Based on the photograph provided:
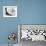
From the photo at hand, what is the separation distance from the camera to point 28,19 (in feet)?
12.2

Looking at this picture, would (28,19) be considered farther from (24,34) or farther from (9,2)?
(9,2)

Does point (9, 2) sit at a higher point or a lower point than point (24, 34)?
higher

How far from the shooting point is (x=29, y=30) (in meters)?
3.63

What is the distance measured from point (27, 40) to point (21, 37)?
188 mm

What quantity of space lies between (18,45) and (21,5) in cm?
114

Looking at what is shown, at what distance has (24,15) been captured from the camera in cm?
372

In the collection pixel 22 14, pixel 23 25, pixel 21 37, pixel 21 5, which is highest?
pixel 21 5

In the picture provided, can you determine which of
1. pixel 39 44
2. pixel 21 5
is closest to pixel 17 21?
pixel 21 5

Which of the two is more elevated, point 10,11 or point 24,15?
point 10,11

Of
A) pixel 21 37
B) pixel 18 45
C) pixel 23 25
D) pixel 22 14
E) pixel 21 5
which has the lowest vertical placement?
pixel 18 45

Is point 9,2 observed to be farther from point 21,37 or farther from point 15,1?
point 21,37

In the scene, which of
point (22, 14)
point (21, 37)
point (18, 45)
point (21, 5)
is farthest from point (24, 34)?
point (21, 5)

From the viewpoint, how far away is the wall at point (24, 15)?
3.70 meters

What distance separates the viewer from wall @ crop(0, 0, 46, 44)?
370 cm
